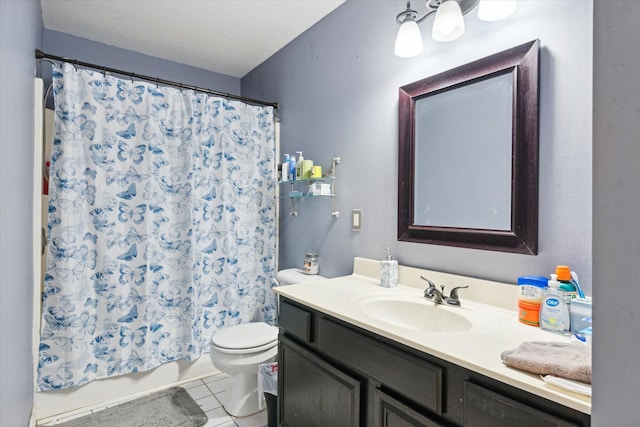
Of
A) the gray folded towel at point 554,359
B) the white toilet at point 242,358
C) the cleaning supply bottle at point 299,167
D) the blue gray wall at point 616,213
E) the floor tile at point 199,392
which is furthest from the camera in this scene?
the cleaning supply bottle at point 299,167

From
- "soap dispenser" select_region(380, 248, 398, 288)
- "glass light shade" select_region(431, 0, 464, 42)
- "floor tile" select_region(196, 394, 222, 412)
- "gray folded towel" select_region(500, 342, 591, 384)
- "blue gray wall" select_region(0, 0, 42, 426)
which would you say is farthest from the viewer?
"floor tile" select_region(196, 394, 222, 412)

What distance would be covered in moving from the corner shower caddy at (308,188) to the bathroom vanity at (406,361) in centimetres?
54

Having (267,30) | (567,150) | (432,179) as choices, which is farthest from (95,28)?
(567,150)

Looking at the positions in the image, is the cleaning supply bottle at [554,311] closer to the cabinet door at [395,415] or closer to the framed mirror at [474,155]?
the framed mirror at [474,155]

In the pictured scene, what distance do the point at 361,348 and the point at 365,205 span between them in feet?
2.97

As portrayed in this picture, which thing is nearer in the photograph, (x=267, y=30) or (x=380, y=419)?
(x=380, y=419)

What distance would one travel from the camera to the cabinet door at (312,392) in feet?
4.00

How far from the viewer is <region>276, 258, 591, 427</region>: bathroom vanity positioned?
81 cm

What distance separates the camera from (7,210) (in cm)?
98

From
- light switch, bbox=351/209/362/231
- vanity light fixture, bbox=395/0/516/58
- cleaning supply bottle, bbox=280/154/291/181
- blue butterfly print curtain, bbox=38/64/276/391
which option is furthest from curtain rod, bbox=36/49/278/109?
vanity light fixture, bbox=395/0/516/58

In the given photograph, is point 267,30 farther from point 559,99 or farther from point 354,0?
point 559,99

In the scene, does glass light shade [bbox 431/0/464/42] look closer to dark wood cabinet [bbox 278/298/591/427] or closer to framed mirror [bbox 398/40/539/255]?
framed mirror [bbox 398/40/539/255]

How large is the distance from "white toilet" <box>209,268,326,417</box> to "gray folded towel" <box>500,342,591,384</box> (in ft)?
4.65

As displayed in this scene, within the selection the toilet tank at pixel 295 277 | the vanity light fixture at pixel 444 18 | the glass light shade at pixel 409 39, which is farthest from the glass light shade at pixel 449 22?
the toilet tank at pixel 295 277
